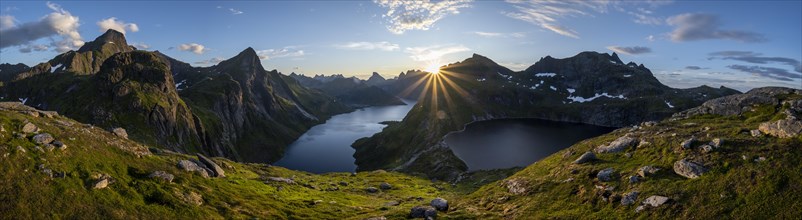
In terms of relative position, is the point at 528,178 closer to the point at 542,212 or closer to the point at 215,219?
the point at 542,212

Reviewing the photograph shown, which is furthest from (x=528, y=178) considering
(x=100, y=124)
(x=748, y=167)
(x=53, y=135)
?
(x=100, y=124)

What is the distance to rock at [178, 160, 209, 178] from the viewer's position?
192 feet

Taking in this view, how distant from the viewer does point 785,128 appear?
4266cm

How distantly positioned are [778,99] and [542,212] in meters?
50.9

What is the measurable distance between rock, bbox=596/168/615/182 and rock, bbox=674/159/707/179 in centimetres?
659

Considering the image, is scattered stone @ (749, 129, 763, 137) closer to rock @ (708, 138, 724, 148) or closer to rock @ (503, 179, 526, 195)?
rock @ (708, 138, 724, 148)

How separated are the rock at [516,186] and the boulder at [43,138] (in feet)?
196

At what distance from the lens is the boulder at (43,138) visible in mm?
46312

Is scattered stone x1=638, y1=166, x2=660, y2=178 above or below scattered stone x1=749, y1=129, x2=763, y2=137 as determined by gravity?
below

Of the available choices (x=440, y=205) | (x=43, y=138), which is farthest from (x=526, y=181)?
(x=43, y=138)

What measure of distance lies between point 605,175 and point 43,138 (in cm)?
6747

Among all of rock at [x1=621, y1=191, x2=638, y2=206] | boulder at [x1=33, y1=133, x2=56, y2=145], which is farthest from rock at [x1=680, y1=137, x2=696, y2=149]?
boulder at [x1=33, y1=133, x2=56, y2=145]

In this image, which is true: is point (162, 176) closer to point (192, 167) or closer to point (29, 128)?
point (192, 167)

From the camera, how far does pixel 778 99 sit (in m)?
64.4
